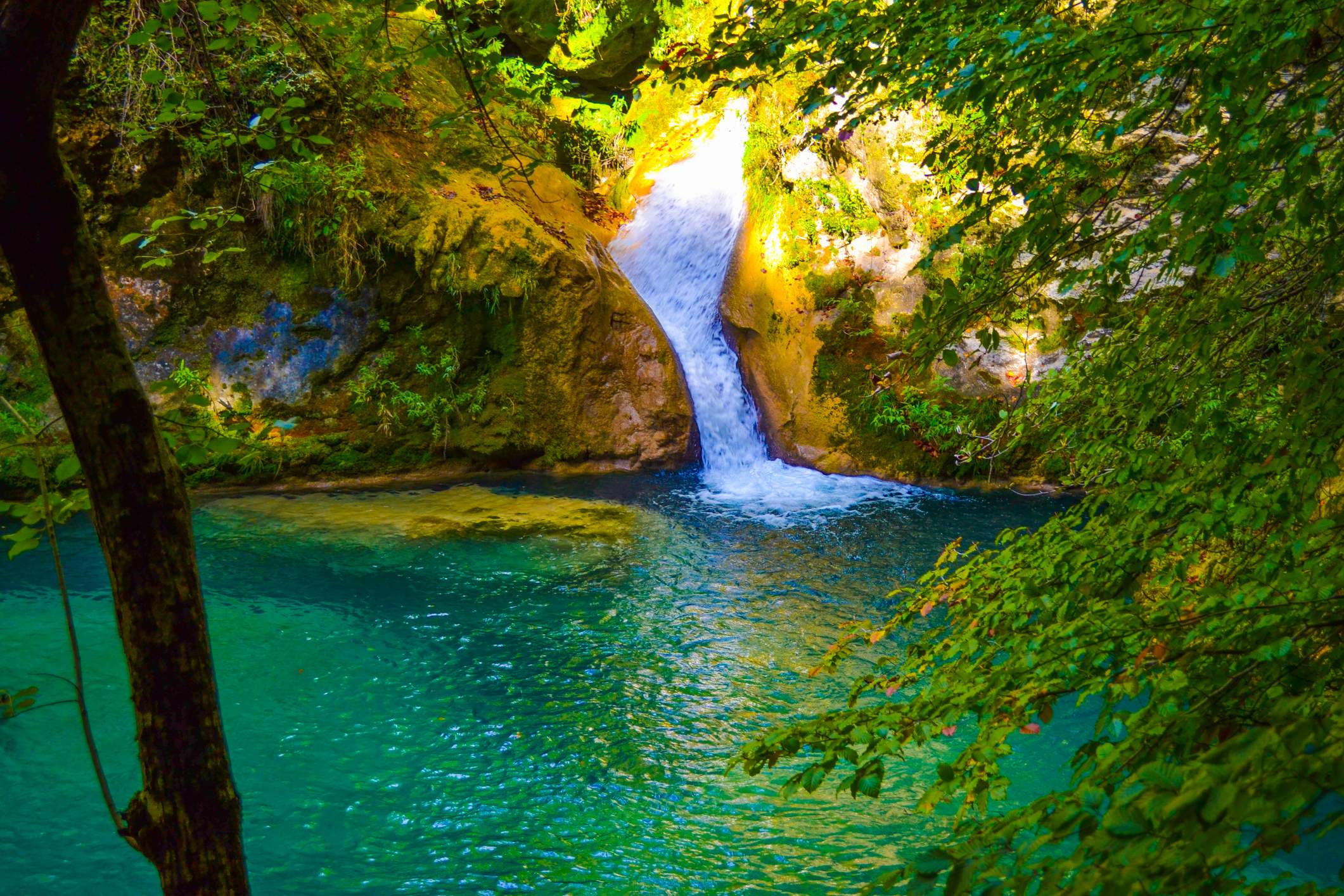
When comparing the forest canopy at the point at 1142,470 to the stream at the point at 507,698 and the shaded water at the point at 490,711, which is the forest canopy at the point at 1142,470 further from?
the shaded water at the point at 490,711

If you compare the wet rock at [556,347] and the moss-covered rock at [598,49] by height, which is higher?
the moss-covered rock at [598,49]

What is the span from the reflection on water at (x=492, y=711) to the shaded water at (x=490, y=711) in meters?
0.02

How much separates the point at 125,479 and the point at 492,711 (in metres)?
3.76

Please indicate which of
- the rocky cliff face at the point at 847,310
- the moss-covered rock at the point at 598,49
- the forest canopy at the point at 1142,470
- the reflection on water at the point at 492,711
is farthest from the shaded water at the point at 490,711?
the moss-covered rock at the point at 598,49

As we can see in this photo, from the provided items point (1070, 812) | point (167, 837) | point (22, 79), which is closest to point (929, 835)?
point (1070, 812)

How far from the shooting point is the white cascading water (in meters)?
9.91

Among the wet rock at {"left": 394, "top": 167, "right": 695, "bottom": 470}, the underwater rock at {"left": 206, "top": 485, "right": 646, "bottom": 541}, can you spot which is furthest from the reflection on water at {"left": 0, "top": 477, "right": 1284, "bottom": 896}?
the wet rock at {"left": 394, "top": 167, "right": 695, "bottom": 470}

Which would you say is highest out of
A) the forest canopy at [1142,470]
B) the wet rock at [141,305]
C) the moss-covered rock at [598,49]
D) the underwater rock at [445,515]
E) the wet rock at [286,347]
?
the moss-covered rock at [598,49]

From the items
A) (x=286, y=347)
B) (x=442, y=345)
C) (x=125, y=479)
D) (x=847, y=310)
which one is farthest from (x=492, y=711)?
(x=847, y=310)

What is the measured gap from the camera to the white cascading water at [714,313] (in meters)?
9.91

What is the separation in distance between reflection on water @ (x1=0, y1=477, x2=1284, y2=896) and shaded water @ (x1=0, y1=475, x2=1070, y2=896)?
0.02 m

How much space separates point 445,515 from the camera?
864 centimetres

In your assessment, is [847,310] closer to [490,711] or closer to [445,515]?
[445,515]

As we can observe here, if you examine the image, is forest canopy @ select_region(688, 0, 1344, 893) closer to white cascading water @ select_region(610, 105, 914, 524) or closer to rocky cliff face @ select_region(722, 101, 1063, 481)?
white cascading water @ select_region(610, 105, 914, 524)
